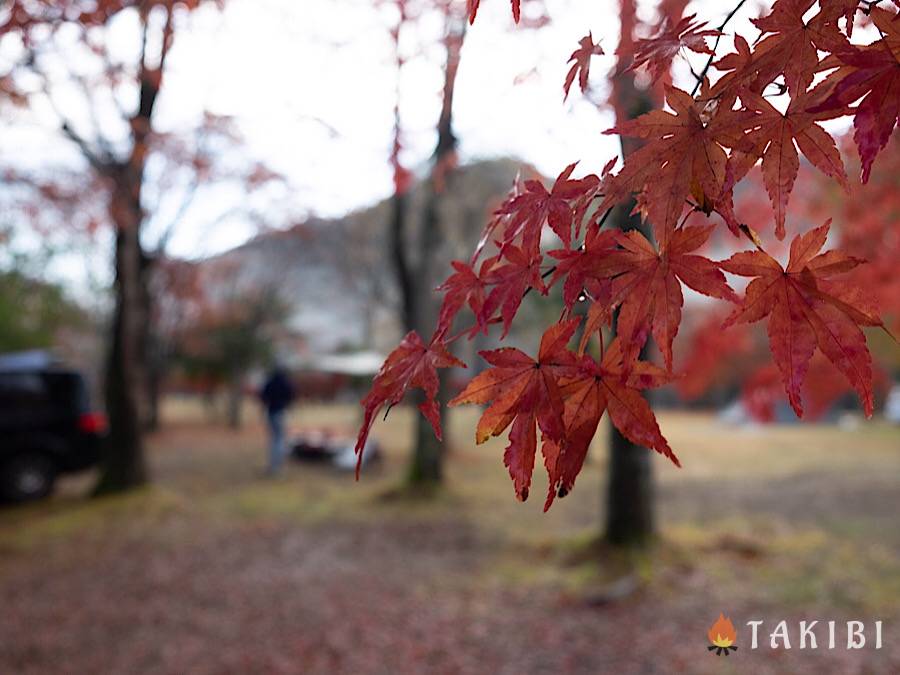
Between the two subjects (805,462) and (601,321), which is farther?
(805,462)

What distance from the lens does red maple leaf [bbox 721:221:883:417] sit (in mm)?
862

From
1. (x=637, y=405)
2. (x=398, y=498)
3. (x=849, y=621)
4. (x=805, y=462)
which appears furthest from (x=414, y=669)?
(x=805, y=462)

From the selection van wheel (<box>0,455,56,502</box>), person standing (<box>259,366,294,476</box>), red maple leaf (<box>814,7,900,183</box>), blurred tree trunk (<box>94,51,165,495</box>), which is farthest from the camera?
person standing (<box>259,366,294,476</box>)

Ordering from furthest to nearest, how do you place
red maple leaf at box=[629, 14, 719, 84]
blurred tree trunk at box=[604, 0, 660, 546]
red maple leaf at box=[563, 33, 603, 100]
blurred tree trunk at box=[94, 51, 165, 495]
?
blurred tree trunk at box=[94, 51, 165, 495] → blurred tree trunk at box=[604, 0, 660, 546] → red maple leaf at box=[563, 33, 603, 100] → red maple leaf at box=[629, 14, 719, 84]

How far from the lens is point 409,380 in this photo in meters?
1.00

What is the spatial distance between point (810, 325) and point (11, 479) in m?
8.67

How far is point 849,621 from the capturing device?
3.89 metres

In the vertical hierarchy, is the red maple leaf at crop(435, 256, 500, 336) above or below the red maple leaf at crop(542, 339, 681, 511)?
above

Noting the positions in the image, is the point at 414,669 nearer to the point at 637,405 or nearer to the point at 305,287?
the point at 637,405

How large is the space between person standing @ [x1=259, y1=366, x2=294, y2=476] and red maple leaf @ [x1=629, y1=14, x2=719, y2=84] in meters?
9.25

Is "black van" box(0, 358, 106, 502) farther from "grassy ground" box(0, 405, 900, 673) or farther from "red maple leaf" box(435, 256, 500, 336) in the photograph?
"red maple leaf" box(435, 256, 500, 336)

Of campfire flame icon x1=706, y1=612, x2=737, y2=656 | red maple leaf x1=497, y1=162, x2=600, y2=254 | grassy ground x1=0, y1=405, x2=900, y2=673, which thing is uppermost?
red maple leaf x1=497, y1=162, x2=600, y2=254

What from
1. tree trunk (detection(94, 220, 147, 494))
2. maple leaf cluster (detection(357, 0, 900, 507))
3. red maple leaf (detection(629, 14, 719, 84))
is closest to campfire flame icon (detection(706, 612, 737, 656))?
maple leaf cluster (detection(357, 0, 900, 507))

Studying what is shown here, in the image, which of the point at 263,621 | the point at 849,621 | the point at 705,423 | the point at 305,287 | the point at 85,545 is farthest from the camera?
the point at 305,287
